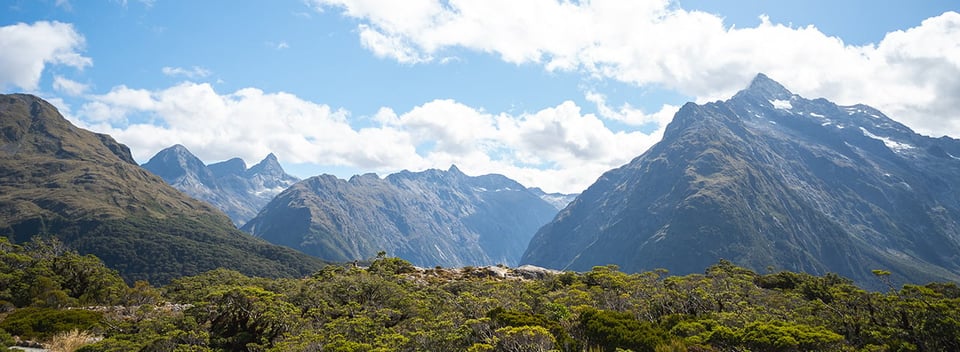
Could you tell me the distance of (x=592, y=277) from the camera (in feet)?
221

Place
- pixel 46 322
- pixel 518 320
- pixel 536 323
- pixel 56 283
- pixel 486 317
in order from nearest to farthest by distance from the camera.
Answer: pixel 518 320
pixel 536 323
pixel 486 317
pixel 46 322
pixel 56 283

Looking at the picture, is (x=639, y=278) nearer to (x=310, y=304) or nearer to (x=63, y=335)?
(x=310, y=304)

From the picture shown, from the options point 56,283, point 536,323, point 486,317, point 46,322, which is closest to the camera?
point 536,323

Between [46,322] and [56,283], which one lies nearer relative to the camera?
[46,322]

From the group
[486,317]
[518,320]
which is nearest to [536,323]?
[518,320]

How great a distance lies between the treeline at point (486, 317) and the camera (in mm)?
33438

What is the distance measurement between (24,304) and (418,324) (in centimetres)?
5264

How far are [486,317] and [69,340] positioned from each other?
1398 inches

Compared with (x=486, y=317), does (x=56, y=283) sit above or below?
above

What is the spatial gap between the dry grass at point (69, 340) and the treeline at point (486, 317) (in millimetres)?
920

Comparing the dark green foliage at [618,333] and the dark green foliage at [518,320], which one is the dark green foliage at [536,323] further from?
the dark green foliage at [618,333]

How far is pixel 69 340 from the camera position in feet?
132

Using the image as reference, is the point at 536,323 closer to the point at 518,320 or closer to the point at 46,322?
the point at 518,320

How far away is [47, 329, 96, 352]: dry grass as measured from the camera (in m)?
39.0
